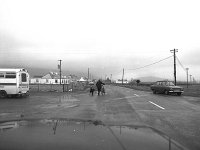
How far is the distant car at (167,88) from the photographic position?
27.9 metres

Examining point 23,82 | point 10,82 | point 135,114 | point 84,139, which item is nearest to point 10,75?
point 10,82

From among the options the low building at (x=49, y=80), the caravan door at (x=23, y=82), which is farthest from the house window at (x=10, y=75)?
the low building at (x=49, y=80)

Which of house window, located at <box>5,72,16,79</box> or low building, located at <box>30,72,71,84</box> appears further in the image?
low building, located at <box>30,72,71,84</box>

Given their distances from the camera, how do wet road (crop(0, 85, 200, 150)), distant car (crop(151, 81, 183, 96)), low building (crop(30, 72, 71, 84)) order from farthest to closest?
low building (crop(30, 72, 71, 84)) → distant car (crop(151, 81, 183, 96)) → wet road (crop(0, 85, 200, 150))

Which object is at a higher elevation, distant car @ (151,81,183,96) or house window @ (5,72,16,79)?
house window @ (5,72,16,79)

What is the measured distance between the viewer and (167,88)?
1119 inches

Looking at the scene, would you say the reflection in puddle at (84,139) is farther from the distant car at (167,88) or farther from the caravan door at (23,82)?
the distant car at (167,88)

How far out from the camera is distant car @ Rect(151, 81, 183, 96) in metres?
27.9

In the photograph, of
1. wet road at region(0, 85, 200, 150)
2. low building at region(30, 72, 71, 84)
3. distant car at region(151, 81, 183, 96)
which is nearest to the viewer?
wet road at region(0, 85, 200, 150)

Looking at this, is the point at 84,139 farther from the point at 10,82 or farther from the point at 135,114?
the point at 10,82

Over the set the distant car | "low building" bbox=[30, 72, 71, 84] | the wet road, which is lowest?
the wet road

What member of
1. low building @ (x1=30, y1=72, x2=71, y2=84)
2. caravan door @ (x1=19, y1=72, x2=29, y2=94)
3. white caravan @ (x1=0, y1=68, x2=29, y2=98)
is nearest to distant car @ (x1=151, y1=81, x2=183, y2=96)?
caravan door @ (x1=19, y1=72, x2=29, y2=94)

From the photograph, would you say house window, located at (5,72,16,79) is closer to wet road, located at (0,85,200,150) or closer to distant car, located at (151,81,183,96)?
wet road, located at (0,85,200,150)

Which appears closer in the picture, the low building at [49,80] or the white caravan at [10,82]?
the white caravan at [10,82]
